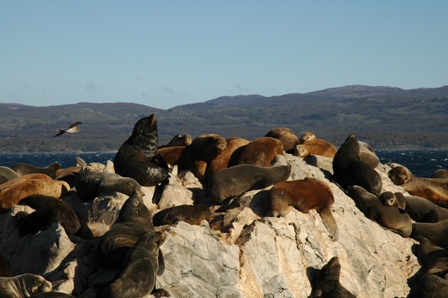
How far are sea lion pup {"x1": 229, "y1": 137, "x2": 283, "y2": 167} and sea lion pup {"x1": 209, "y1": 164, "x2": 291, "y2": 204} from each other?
26.7 inches

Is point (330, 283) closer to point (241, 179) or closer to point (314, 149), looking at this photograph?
point (241, 179)

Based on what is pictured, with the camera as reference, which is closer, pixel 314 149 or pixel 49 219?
pixel 49 219

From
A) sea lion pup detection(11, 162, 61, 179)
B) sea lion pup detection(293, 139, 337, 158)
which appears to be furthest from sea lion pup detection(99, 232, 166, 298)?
sea lion pup detection(11, 162, 61, 179)

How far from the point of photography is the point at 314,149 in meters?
17.5

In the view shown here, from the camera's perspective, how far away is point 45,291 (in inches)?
384

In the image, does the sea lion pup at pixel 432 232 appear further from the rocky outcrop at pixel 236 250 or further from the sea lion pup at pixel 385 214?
the rocky outcrop at pixel 236 250

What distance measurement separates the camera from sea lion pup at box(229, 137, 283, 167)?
14.9m

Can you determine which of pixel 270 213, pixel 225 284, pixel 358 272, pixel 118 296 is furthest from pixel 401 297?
pixel 118 296

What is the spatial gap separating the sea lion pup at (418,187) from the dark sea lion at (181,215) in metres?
6.69

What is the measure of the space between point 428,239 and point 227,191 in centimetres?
432

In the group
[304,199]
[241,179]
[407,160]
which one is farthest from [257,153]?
[407,160]

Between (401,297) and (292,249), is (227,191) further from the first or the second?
(401,297)

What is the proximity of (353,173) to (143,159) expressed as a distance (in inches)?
175

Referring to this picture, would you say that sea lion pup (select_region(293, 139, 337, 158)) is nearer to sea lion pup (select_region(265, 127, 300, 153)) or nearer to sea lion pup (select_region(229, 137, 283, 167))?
sea lion pup (select_region(265, 127, 300, 153))
